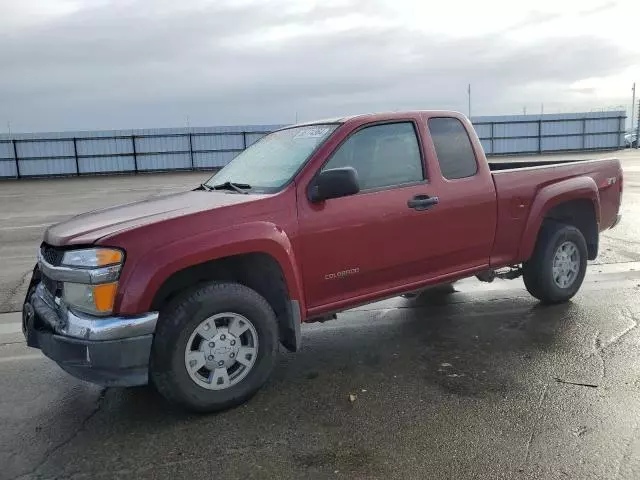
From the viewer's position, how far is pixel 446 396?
3732mm

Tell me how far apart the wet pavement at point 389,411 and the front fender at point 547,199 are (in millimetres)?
715

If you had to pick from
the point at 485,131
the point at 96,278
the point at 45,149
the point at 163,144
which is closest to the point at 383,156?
the point at 96,278

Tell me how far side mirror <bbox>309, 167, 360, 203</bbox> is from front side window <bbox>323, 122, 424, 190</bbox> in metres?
0.28

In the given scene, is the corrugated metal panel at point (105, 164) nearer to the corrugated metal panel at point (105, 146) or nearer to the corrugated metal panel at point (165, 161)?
the corrugated metal panel at point (105, 146)

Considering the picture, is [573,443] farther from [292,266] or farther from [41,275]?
[41,275]

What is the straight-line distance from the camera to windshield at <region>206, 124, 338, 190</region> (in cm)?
411

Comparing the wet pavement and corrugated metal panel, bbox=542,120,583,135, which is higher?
corrugated metal panel, bbox=542,120,583,135

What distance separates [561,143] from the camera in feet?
104

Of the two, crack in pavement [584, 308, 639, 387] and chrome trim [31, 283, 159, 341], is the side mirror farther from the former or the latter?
crack in pavement [584, 308, 639, 387]

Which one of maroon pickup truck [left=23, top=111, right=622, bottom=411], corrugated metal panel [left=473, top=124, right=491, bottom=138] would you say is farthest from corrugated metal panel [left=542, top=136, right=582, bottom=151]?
maroon pickup truck [left=23, top=111, right=622, bottom=411]

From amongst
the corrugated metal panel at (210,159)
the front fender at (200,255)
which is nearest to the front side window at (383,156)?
the front fender at (200,255)

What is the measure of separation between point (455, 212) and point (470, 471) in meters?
2.23

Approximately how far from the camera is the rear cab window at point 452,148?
468 centimetres

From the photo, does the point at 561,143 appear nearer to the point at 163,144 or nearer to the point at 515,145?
the point at 515,145
